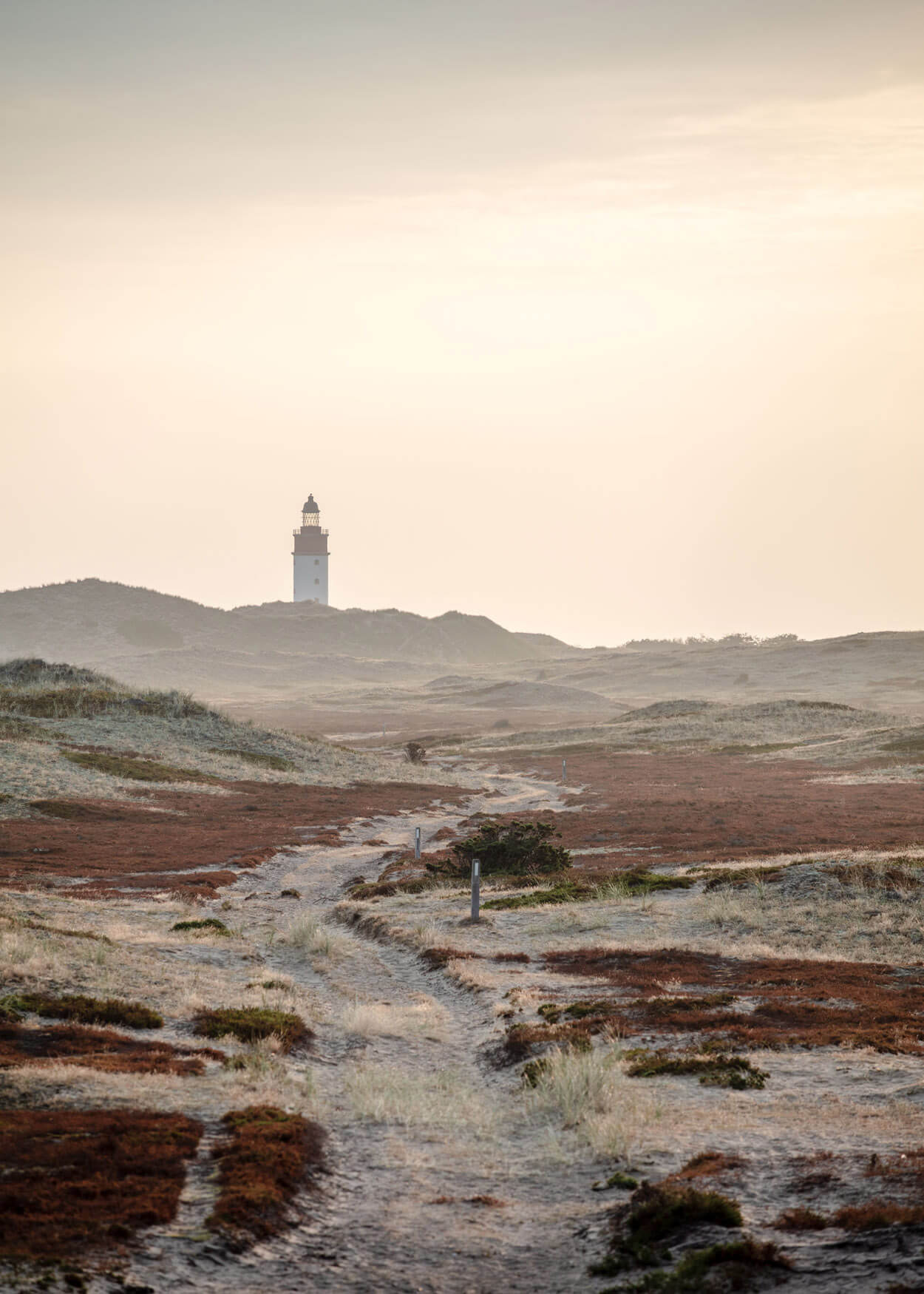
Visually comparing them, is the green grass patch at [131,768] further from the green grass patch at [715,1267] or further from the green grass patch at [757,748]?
the green grass patch at [715,1267]

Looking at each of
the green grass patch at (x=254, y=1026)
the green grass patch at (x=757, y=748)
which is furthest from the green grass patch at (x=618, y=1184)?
the green grass patch at (x=757, y=748)

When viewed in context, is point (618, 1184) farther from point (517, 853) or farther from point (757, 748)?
point (757, 748)

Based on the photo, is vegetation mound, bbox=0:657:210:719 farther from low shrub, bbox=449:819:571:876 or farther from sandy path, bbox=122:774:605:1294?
sandy path, bbox=122:774:605:1294

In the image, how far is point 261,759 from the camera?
76812 millimetres

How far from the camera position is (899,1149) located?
10.6 metres

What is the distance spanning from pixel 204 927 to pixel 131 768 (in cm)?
4100

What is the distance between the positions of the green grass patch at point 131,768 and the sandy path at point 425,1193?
46970 mm

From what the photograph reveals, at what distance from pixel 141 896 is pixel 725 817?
27454mm

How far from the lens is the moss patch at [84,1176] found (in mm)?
8258

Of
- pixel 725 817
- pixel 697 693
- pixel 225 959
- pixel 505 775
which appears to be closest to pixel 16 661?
pixel 505 775

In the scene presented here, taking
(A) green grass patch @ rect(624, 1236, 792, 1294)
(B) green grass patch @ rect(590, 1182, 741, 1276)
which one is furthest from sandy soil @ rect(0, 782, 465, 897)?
(A) green grass patch @ rect(624, 1236, 792, 1294)

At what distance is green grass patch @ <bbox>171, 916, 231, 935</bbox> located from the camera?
24984mm

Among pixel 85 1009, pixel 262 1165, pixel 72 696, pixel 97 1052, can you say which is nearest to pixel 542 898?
pixel 85 1009

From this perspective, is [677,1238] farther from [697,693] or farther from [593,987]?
[697,693]
